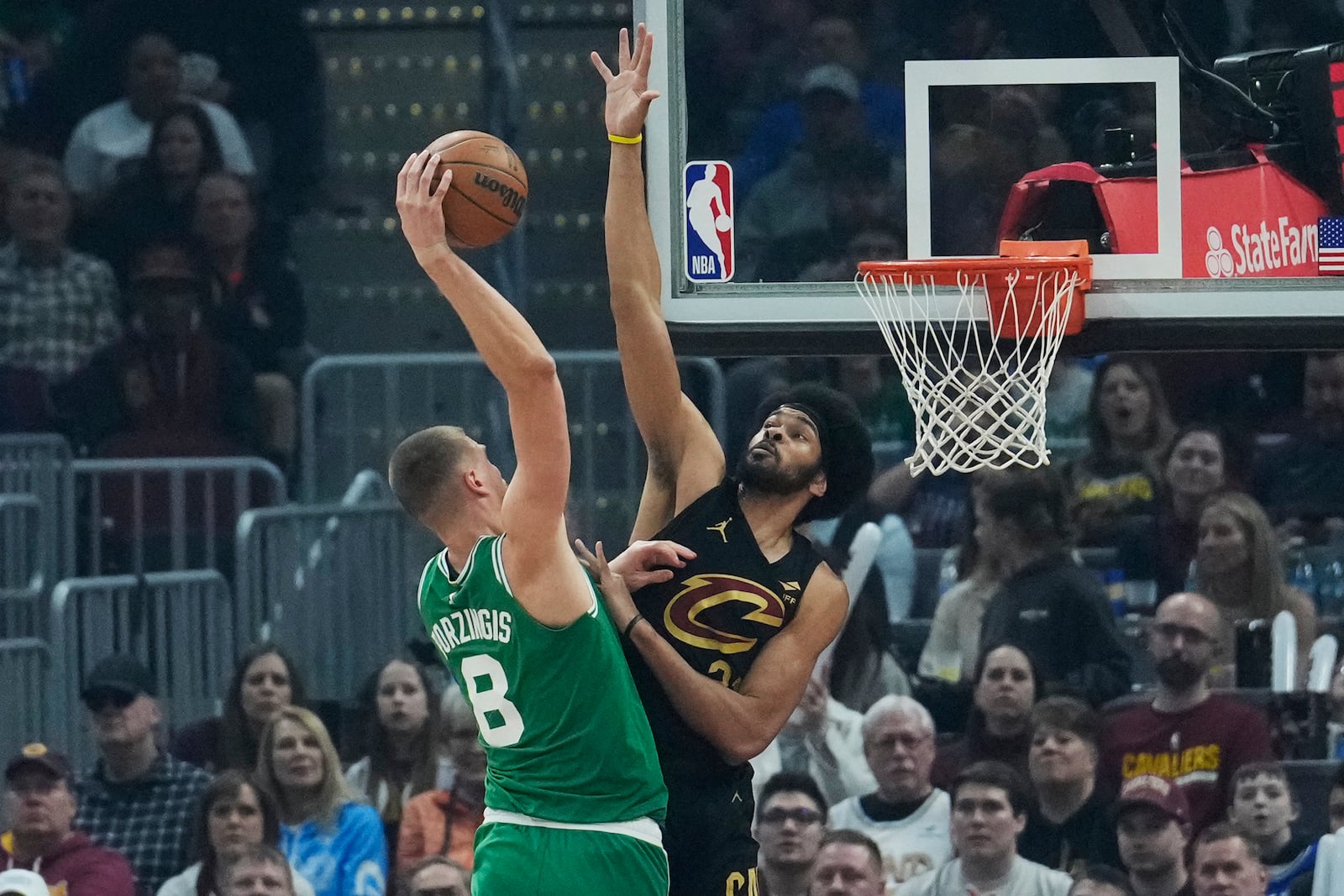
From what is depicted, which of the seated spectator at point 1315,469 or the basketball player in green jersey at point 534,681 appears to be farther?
the seated spectator at point 1315,469

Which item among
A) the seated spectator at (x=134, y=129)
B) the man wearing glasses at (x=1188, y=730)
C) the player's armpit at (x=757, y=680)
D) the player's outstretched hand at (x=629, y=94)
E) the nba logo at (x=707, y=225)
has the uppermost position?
the seated spectator at (x=134, y=129)

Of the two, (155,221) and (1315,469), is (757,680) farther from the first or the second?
(155,221)

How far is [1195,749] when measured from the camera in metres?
6.57

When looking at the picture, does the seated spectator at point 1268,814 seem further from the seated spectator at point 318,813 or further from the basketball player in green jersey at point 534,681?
→ the basketball player in green jersey at point 534,681

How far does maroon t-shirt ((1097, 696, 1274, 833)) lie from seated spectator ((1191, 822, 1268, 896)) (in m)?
0.29

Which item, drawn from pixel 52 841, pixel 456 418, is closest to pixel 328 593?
pixel 456 418

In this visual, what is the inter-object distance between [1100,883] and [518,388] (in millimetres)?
3535

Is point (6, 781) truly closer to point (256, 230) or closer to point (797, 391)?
point (256, 230)

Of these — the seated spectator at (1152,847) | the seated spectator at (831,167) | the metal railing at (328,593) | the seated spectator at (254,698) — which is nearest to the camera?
the seated spectator at (1152,847)

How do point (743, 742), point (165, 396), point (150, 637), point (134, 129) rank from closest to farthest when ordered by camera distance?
point (743, 742), point (150, 637), point (165, 396), point (134, 129)

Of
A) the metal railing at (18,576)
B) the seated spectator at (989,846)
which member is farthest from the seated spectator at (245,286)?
the seated spectator at (989,846)

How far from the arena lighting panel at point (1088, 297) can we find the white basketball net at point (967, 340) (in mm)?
83

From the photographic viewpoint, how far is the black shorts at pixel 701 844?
13.5ft

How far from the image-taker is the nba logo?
15.8 ft
